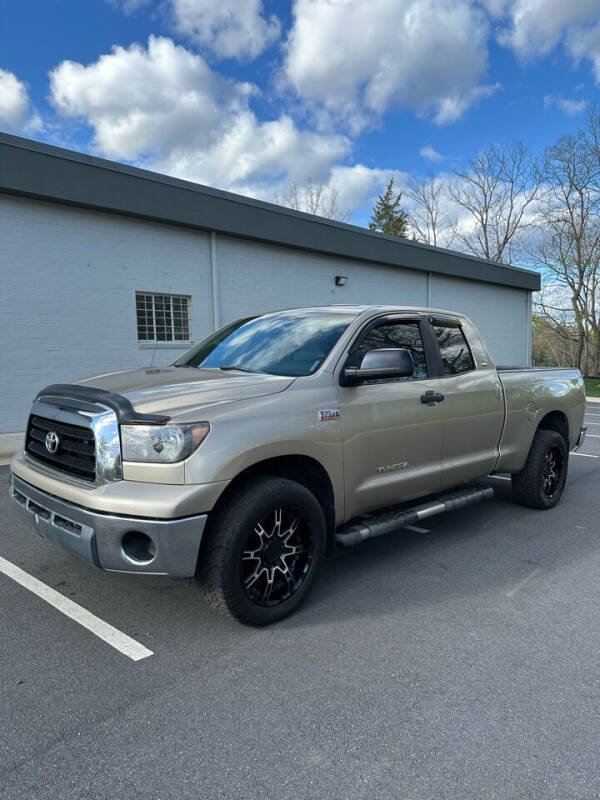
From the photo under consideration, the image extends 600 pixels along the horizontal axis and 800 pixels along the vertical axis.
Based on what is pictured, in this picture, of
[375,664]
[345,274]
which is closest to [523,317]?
[345,274]

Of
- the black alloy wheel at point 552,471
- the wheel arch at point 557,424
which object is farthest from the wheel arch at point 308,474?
the wheel arch at point 557,424

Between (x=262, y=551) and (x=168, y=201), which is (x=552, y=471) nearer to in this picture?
(x=262, y=551)

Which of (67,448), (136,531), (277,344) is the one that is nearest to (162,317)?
(277,344)

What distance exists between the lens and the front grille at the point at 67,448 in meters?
3.05

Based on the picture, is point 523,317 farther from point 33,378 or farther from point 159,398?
point 159,398

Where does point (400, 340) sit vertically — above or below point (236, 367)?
above

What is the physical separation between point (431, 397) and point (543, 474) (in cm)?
209

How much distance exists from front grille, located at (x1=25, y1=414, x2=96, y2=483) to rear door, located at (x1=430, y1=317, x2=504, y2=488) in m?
2.67

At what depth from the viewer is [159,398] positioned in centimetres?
307

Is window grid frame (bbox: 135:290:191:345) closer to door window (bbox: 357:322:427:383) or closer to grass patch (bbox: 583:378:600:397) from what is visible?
door window (bbox: 357:322:427:383)

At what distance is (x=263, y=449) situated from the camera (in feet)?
10.2

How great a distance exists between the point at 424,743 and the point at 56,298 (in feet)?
33.1

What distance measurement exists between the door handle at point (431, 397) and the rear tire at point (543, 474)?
1.73 meters

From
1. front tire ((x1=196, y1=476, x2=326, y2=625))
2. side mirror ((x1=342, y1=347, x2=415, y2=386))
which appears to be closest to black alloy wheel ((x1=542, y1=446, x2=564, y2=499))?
side mirror ((x1=342, y1=347, x2=415, y2=386))
